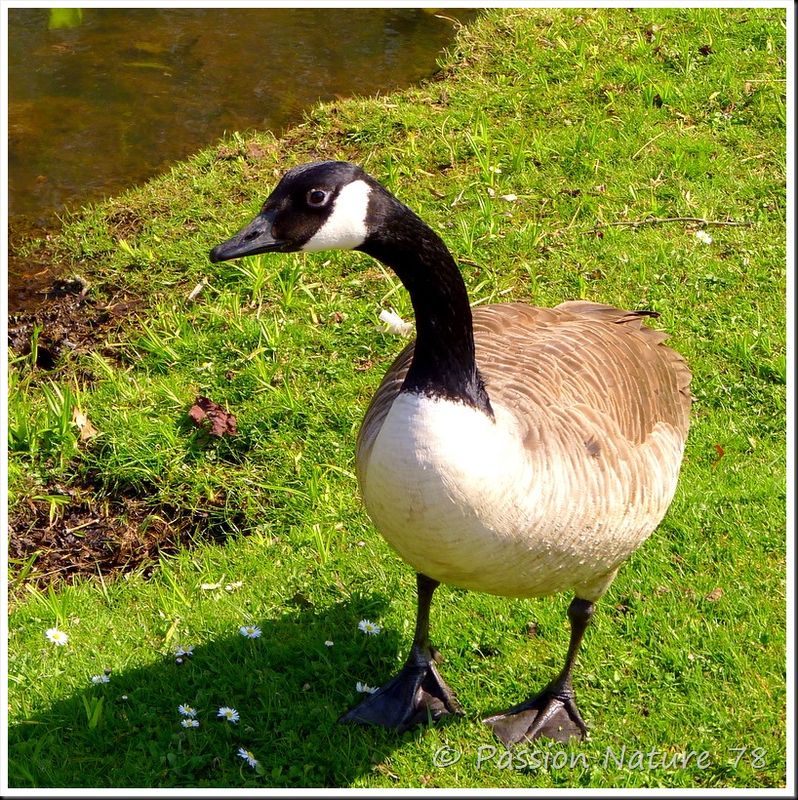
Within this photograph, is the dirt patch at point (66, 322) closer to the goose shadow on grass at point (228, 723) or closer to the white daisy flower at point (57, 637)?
the white daisy flower at point (57, 637)

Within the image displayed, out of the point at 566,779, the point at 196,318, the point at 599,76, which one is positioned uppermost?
the point at 599,76

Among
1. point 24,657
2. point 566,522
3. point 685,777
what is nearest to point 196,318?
point 24,657

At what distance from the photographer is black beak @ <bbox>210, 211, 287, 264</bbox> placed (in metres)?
2.65

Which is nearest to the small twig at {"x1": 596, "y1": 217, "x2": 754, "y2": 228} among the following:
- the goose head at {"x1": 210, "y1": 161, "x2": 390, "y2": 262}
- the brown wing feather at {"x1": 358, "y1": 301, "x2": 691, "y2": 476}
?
the brown wing feather at {"x1": 358, "y1": 301, "x2": 691, "y2": 476}

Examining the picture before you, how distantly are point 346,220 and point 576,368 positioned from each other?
45.1 inches

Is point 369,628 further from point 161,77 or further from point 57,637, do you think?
point 161,77

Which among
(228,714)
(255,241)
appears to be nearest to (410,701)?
(228,714)

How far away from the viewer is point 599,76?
7.04 meters

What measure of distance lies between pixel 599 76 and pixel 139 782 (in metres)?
5.59

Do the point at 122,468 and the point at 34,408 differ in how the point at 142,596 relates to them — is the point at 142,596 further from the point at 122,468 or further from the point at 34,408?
the point at 34,408

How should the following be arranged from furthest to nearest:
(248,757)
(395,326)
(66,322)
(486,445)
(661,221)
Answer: (661,221) → (66,322) → (395,326) → (248,757) → (486,445)

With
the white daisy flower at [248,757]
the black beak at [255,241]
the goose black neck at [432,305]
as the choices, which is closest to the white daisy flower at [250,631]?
the white daisy flower at [248,757]

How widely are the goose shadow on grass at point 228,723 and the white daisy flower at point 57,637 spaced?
0.22 meters

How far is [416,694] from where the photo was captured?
368 cm
